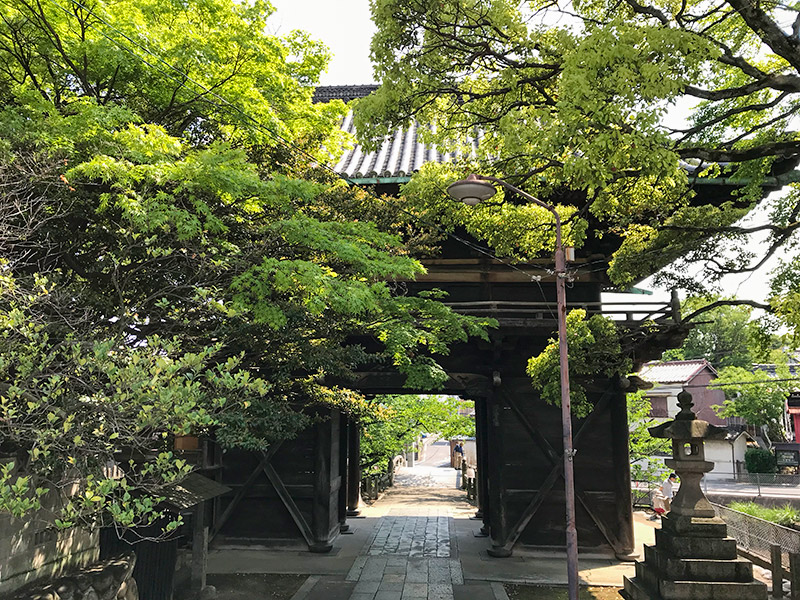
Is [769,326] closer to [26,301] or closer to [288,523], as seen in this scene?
[26,301]

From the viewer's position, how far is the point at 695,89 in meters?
5.79

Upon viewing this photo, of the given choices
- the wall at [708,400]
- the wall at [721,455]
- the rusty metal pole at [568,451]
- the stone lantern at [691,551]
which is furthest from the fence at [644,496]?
the wall at [708,400]

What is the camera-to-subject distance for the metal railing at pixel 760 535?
10.1m

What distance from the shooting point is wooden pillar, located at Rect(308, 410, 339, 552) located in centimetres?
1316

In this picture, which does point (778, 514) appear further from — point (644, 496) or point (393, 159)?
point (393, 159)

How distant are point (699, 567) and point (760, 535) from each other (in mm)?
3868

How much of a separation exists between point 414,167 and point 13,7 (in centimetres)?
825

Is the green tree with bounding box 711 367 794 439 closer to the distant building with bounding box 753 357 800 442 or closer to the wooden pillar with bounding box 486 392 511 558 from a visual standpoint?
the distant building with bounding box 753 357 800 442

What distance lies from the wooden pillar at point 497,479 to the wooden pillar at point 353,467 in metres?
6.36

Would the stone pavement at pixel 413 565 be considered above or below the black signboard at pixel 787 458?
above

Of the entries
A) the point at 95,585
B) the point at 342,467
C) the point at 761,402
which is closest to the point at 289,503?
the point at 342,467

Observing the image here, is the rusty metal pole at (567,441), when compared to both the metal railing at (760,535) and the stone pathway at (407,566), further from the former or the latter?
the metal railing at (760,535)

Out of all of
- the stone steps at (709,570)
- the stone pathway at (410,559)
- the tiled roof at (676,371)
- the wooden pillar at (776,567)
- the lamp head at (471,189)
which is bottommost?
the stone pathway at (410,559)

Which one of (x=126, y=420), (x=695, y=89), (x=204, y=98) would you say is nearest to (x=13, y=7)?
(x=204, y=98)
